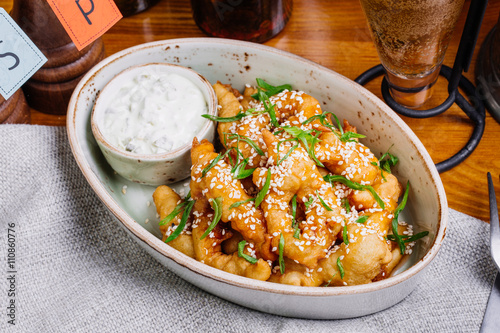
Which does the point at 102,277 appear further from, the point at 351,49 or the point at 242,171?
the point at 351,49

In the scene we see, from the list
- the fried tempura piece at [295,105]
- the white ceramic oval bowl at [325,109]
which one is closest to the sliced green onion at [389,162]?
the white ceramic oval bowl at [325,109]

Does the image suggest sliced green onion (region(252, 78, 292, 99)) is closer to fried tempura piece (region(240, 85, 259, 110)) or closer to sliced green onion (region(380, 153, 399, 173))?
fried tempura piece (region(240, 85, 259, 110))

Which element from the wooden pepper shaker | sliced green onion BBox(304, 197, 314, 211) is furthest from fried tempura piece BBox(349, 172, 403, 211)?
the wooden pepper shaker

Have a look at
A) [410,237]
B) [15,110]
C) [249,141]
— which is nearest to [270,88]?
[249,141]

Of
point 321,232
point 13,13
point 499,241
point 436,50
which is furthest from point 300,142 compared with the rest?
point 13,13

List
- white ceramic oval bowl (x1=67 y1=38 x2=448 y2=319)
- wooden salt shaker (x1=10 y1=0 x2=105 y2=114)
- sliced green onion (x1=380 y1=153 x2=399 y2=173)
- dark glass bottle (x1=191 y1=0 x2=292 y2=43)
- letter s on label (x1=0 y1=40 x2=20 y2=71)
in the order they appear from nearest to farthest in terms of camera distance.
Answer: white ceramic oval bowl (x1=67 y1=38 x2=448 y2=319)
letter s on label (x1=0 y1=40 x2=20 y2=71)
sliced green onion (x1=380 y1=153 x2=399 y2=173)
wooden salt shaker (x1=10 y1=0 x2=105 y2=114)
dark glass bottle (x1=191 y1=0 x2=292 y2=43)

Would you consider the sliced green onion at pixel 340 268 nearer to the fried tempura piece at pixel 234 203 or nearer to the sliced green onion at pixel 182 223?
the fried tempura piece at pixel 234 203
